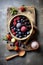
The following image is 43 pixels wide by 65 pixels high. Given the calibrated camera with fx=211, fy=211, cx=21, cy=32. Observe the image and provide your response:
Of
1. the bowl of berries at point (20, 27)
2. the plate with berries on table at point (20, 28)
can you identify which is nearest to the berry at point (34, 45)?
the plate with berries on table at point (20, 28)

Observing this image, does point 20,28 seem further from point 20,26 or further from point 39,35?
point 39,35

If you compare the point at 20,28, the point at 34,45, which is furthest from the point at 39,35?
the point at 20,28

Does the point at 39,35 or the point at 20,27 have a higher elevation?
the point at 20,27

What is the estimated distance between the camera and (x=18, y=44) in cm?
236

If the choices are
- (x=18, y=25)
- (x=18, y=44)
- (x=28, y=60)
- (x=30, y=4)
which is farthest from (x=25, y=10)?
(x=28, y=60)

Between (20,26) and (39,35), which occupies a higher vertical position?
(20,26)

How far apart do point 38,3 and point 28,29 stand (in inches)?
13.8

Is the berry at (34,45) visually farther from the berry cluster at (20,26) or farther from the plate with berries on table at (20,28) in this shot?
the berry cluster at (20,26)

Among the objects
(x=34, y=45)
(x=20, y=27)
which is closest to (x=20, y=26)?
(x=20, y=27)

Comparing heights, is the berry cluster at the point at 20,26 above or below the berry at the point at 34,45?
above

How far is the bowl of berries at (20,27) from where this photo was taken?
223cm

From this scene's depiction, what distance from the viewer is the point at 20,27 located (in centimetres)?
223

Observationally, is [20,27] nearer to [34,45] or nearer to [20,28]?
[20,28]

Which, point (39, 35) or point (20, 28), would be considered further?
point (39, 35)
